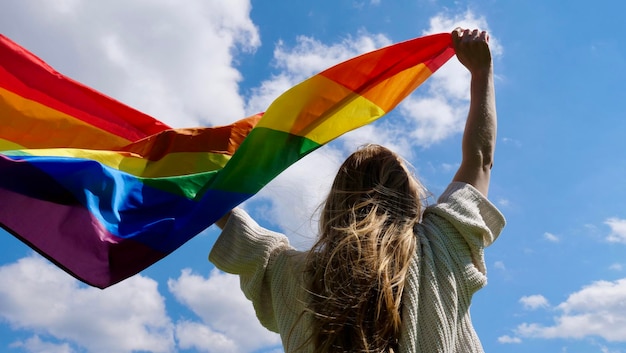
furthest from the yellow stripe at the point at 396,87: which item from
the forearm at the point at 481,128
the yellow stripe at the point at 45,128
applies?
the yellow stripe at the point at 45,128

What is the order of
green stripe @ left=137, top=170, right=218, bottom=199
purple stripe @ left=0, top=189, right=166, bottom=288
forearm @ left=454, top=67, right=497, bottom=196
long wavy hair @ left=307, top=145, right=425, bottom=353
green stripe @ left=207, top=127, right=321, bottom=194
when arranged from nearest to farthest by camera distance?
long wavy hair @ left=307, top=145, right=425, bottom=353 < forearm @ left=454, top=67, right=497, bottom=196 < purple stripe @ left=0, top=189, right=166, bottom=288 < green stripe @ left=207, top=127, right=321, bottom=194 < green stripe @ left=137, top=170, right=218, bottom=199

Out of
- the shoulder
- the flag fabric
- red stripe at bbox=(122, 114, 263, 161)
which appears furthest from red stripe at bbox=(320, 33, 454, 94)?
the shoulder

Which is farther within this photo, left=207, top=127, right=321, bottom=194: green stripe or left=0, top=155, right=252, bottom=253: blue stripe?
left=207, top=127, right=321, bottom=194: green stripe

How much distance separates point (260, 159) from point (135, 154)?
120 centimetres

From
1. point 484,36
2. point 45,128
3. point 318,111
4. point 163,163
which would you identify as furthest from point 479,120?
point 45,128

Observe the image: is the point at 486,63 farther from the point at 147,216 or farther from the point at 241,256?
the point at 147,216

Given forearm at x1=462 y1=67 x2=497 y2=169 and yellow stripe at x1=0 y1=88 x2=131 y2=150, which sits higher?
yellow stripe at x1=0 y1=88 x2=131 y2=150

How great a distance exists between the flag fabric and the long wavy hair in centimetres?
96

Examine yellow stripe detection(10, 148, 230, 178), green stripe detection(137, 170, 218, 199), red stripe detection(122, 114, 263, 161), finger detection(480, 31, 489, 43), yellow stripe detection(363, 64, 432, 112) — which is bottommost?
green stripe detection(137, 170, 218, 199)

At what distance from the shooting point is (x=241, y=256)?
3490 mm

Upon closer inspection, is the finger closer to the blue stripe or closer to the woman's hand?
the woman's hand

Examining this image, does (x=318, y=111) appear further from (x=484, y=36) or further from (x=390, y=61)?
(x=484, y=36)

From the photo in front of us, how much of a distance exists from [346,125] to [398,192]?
1390 millimetres

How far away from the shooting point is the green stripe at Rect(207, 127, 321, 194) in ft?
13.6
